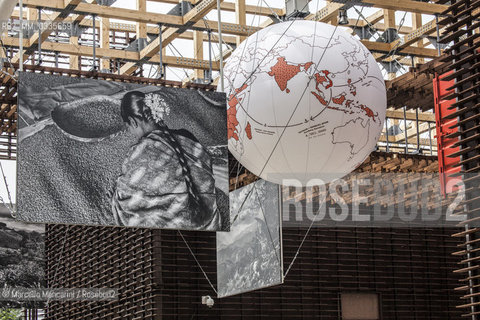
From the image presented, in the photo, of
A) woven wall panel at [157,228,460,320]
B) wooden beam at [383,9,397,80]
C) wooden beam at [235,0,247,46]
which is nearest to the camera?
→ woven wall panel at [157,228,460,320]

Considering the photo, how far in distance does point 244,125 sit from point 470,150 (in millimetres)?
2429

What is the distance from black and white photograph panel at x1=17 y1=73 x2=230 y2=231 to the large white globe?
0.28 meters

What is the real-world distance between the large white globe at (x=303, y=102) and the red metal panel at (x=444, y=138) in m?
1.59

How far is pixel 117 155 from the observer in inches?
275

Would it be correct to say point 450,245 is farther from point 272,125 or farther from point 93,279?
point 272,125

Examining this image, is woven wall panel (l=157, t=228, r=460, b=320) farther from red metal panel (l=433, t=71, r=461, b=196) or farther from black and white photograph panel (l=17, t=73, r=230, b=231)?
black and white photograph panel (l=17, t=73, r=230, b=231)

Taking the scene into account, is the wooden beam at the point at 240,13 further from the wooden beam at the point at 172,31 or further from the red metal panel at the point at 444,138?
the red metal panel at the point at 444,138

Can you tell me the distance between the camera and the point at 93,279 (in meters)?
17.3

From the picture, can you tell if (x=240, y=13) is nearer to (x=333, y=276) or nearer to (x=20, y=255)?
(x=333, y=276)

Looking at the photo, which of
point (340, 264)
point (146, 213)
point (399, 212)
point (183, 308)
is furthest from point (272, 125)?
point (399, 212)

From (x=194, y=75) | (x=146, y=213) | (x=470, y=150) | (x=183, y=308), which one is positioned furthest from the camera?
(x=194, y=75)

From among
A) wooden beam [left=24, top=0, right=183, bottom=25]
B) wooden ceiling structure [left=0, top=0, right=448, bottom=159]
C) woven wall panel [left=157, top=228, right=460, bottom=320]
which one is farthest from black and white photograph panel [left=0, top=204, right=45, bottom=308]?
wooden beam [left=24, top=0, right=183, bottom=25]

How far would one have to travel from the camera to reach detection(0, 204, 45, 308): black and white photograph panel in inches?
859

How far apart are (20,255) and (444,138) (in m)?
15.0
